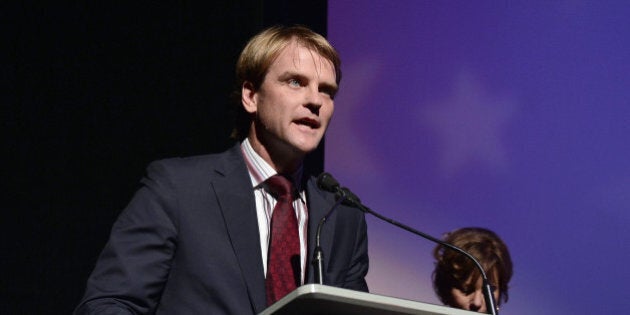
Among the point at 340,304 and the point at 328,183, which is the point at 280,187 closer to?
the point at 328,183

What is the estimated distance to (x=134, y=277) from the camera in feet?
5.87

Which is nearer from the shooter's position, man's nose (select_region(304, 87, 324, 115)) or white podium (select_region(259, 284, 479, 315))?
white podium (select_region(259, 284, 479, 315))

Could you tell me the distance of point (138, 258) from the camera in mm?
1824

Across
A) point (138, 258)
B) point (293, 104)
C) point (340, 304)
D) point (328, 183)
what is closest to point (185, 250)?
point (138, 258)

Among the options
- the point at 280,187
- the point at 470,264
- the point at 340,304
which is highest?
the point at 340,304

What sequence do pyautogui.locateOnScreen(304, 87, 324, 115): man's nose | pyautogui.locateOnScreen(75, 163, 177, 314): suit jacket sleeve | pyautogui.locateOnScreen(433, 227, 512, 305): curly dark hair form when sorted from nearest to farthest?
pyautogui.locateOnScreen(75, 163, 177, 314): suit jacket sleeve → pyautogui.locateOnScreen(304, 87, 324, 115): man's nose → pyautogui.locateOnScreen(433, 227, 512, 305): curly dark hair

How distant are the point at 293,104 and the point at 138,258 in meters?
0.60

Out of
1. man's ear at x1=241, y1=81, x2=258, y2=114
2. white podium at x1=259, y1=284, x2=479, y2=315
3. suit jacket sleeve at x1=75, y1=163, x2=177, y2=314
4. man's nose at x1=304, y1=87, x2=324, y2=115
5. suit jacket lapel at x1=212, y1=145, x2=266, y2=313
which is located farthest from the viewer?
man's ear at x1=241, y1=81, x2=258, y2=114

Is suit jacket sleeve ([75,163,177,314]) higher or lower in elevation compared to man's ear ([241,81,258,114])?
lower

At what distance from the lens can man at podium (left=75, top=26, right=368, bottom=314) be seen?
1825 millimetres

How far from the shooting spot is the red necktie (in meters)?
1.89

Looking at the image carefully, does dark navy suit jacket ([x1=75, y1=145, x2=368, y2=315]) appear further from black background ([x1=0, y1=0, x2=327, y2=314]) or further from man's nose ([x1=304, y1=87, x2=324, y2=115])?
black background ([x1=0, y1=0, x2=327, y2=314])

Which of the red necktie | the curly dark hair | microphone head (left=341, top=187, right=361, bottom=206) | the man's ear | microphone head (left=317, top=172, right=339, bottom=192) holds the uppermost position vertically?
the man's ear

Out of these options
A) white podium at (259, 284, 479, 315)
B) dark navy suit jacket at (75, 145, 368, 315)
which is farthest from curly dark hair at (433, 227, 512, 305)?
white podium at (259, 284, 479, 315)
